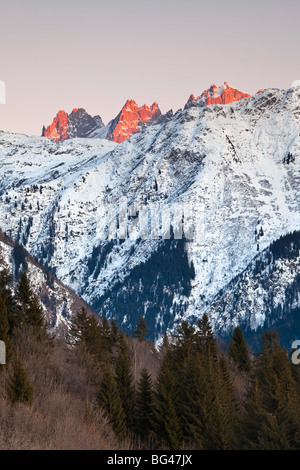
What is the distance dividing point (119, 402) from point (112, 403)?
0.92 meters

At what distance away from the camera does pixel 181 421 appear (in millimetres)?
64938

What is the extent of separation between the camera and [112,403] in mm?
62656

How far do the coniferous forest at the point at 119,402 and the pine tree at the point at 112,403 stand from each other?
0.30 ft

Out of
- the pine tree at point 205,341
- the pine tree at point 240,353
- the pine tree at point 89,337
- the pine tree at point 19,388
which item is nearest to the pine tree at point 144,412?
the pine tree at point 19,388

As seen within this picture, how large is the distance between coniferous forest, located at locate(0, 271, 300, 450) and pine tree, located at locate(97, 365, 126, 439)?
90 mm

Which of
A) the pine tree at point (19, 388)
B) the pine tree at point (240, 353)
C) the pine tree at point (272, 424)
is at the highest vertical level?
the pine tree at point (240, 353)

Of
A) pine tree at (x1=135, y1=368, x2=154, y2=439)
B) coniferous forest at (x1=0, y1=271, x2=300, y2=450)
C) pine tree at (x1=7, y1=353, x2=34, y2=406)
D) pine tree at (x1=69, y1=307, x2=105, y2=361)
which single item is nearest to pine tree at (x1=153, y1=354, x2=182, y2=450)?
coniferous forest at (x1=0, y1=271, x2=300, y2=450)

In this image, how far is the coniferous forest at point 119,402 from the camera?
52844 mm

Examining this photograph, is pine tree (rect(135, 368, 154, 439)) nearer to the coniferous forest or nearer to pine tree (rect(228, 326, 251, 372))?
the coniferous forest

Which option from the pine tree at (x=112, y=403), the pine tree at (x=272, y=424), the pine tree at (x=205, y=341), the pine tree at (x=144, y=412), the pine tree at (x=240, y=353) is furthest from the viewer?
the pine tree at (x=240, y=353)

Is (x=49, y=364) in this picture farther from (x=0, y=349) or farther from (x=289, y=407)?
(x=289, y=407)

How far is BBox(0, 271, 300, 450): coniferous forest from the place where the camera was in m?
52.8

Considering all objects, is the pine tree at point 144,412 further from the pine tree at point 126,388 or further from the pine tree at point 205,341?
the pine tree at point 205,341

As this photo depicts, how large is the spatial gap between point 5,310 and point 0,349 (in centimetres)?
695
